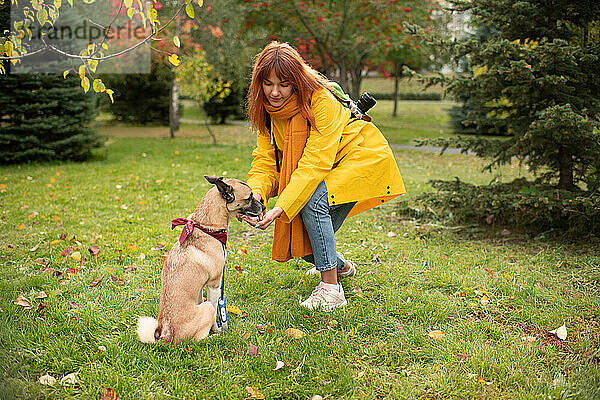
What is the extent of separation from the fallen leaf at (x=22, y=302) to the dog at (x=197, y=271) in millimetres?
1196

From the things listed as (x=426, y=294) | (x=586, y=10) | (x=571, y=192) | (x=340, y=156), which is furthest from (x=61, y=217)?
(x=586, y=10)

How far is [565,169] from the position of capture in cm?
579

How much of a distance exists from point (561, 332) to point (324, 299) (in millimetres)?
1707

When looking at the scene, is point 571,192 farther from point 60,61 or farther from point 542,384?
point 60,61

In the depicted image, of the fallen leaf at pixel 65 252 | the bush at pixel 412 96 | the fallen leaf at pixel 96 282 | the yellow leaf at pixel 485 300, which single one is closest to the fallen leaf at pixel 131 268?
the fallen leaf at pixel 96 282

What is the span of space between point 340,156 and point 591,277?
2696 millimetres

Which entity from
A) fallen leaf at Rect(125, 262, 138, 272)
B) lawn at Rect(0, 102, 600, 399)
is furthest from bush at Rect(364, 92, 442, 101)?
fallen leaf at Rect(125, 262, 138, 272)

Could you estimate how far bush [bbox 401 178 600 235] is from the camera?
5.26 metres

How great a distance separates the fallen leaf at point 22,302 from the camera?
365cm

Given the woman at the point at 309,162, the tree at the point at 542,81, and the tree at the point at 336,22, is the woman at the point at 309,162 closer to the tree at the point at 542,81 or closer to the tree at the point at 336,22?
the tree at the point at 542,81

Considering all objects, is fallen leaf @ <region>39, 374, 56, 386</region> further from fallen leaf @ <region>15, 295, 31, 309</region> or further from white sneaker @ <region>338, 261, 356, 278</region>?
white sneaker @ <region>338, 261, 356, 278</region>

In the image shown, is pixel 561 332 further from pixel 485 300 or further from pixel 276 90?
pixel 276 90

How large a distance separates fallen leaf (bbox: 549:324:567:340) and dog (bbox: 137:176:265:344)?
2.27 meters

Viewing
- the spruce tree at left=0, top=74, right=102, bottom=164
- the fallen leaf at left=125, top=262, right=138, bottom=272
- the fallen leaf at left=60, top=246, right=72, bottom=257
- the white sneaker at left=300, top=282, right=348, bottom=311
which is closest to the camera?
the white sneaker at left=300, top=282, right=348, bottom=311
